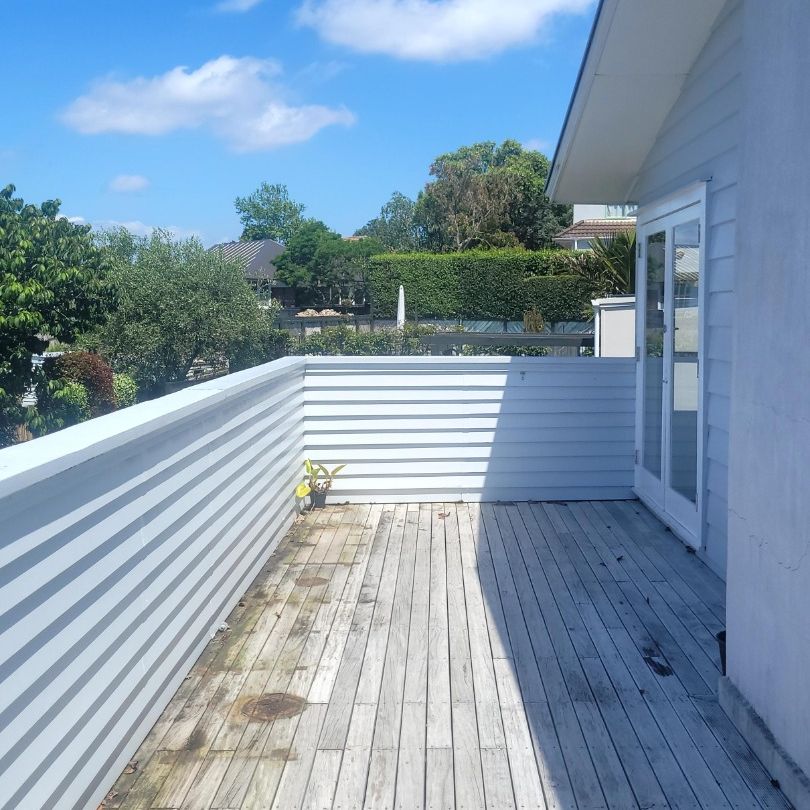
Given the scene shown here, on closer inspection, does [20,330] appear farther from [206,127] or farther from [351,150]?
[351,150]

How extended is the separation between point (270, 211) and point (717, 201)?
75.0m

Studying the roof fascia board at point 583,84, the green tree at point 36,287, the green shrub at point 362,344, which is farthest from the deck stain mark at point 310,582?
the green shrub at point 362,344

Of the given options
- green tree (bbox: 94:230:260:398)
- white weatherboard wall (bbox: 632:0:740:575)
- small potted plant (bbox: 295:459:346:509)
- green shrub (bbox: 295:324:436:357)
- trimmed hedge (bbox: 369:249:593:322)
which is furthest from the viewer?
trimmed hedge (bbox: 369:249:593:322)

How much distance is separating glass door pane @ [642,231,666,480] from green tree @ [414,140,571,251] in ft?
108

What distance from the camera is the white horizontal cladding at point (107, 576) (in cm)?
199

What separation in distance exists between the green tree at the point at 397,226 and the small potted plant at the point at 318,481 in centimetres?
3822

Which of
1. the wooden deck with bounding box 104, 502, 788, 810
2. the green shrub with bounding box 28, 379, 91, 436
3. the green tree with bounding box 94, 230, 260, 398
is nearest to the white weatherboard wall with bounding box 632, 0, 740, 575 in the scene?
the wooden deck with bounding box 104, 502, 788, 810

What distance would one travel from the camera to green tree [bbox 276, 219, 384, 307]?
38.0 metres

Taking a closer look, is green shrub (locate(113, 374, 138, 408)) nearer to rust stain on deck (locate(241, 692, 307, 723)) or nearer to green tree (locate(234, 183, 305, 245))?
rust stain on deck (locate(241, 692, 307, 723))

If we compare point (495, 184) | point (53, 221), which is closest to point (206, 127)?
point (495, 184)

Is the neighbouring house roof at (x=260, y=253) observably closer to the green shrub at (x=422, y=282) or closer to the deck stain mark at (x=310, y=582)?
the green shrub at (x=422, y=282)

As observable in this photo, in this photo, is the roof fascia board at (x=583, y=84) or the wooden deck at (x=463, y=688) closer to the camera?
the wooden deck at (x=463, y=688)

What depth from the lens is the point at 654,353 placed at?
5430 mm

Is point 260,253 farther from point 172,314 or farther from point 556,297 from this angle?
point 172,314
